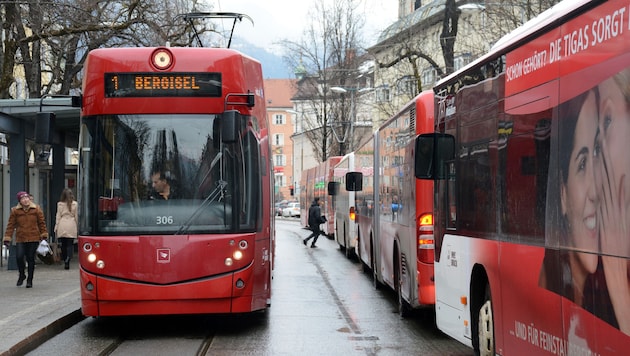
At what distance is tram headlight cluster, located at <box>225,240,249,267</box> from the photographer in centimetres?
1118

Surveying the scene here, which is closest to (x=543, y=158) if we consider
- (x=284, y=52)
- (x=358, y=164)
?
(x=358, y=164)

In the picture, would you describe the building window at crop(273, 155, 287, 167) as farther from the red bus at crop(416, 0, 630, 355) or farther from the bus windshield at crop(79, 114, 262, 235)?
the red bus at crop(416, 0, 630, 355)

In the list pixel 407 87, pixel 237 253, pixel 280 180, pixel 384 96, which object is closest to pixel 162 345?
pixel 237 253

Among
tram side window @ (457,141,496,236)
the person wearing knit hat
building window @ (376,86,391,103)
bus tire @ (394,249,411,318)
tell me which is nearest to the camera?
tram side window @ (457,141,496,236)

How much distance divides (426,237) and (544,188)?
5.20 meters

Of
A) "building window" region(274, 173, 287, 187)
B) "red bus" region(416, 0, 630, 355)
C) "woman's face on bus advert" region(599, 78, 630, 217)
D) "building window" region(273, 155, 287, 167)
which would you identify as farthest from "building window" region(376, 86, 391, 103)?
"building window" region(273, 155, 287, 167)

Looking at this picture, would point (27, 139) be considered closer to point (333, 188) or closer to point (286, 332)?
point (286, 332)

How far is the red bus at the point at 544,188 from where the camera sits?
190 inches

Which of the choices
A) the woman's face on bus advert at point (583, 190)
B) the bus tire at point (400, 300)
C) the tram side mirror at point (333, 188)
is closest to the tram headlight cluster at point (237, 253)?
the bus tire at point (400, 300)

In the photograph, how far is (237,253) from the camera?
1120 cm

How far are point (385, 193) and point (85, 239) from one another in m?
5.59

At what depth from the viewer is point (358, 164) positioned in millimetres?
23109

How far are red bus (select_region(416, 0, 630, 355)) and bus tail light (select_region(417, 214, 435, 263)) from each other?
6.17ft

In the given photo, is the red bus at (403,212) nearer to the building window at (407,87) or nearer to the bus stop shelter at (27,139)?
the bus stop shelter at (27,139)
